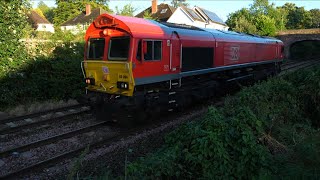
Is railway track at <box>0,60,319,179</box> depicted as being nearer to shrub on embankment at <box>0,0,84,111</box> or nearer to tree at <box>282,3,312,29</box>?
shrub on embankment at <box>0,0,84,111</box>

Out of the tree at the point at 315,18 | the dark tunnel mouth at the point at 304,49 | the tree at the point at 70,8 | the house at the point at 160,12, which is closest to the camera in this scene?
the dark tunnel mouth at the point at 304,49

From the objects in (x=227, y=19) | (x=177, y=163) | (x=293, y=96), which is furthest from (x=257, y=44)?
(x=227, y=19)

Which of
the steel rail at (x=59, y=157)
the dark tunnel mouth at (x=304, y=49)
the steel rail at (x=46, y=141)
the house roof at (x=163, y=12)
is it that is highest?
the house roof at (x=163, y=12)

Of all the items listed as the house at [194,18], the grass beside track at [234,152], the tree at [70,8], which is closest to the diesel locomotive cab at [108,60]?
the grass beside track at [234,152]

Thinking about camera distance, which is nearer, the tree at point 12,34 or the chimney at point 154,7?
the tree at point 12,34

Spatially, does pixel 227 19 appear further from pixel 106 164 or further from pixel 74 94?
pixel 106 164

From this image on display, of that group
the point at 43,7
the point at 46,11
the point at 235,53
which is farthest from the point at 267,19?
the point at 43,7

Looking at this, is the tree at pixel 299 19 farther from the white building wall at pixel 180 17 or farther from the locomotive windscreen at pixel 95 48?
the locomotive windscreen at pixel 95 48

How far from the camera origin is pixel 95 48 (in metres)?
10.2

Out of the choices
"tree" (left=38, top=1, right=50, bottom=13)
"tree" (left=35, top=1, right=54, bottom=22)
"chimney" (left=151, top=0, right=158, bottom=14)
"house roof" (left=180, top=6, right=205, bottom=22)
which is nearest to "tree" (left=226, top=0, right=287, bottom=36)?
"house roof" (left=180, top=6, right=205, bottom=22)

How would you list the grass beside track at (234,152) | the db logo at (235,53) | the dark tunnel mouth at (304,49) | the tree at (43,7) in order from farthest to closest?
the tree at (43,7) < the dark tunnel mouth at (304,49) < the db logo at (235,53) < the grass beside track at (234,152)

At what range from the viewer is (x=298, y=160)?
5.16m

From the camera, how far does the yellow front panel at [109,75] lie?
902cm

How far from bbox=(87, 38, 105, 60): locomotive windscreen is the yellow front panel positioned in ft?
0.71
